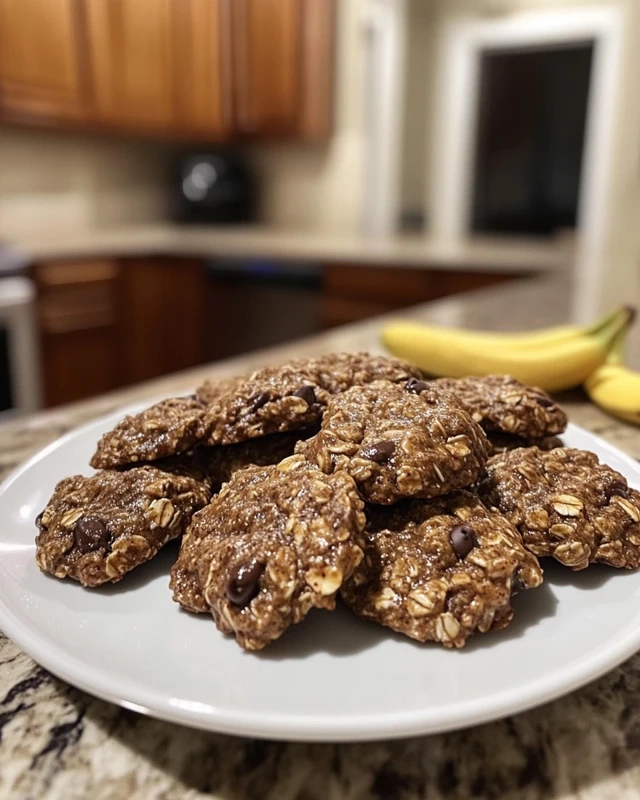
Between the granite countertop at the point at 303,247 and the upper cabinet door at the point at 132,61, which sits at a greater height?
the upper cabinet door at the point at 132,61

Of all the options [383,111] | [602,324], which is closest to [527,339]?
[602,324]

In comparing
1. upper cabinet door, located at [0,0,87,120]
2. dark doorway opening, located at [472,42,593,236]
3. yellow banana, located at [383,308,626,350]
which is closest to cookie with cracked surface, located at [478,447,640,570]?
yellow banana, located at [383,308,626,350]

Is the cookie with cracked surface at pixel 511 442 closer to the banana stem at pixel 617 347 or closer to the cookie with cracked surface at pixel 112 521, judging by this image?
the cookie with cracked surface at pixel 112 521

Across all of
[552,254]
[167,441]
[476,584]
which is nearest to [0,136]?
[552,254]

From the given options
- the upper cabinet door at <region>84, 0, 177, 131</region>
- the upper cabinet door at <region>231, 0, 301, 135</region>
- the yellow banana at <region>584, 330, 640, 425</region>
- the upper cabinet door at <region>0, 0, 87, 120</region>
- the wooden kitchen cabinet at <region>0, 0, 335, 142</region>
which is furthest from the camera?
the upper cabinet door at <region>231, 0, 301, 135</region>

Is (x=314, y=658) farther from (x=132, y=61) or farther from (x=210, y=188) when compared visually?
(x=210, y=188)

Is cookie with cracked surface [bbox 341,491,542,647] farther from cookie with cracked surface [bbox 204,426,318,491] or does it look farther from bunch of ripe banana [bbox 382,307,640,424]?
bunch of ripe banana [bbox 382,307,640,424]

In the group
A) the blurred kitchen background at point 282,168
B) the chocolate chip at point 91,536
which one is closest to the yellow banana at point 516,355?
the chocolate chip at point 91,536
